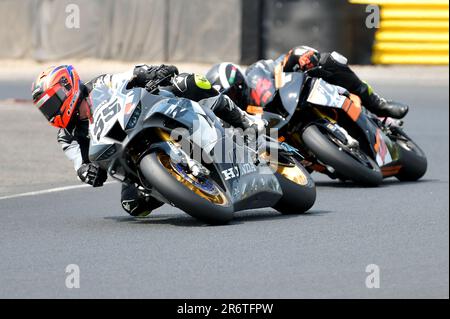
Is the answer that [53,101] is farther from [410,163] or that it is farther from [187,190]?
[410,163]

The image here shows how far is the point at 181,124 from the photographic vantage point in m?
8.27

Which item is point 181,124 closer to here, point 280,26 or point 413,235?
point 413,235

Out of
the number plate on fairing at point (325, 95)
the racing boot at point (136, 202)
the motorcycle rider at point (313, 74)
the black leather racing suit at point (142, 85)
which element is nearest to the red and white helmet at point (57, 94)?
the black leather racing suit at point (142, 85)

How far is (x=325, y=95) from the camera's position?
10828 mm

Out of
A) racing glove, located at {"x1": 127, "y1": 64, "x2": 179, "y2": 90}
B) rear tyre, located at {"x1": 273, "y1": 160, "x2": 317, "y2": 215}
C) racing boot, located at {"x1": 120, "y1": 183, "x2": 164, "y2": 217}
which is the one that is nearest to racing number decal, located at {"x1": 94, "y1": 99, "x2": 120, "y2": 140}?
racing glove, located at {"x1": 127, "y1": 64, "x2": 179, "y2": 90}

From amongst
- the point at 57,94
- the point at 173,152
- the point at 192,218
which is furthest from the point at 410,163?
the point at 57,94

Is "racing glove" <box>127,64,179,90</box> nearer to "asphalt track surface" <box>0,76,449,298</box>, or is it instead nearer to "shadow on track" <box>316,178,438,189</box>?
"asphalt track surface" <box>0,76,449,298</box>

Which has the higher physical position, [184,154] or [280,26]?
[184,154]

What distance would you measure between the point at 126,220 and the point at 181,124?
43.9 inches

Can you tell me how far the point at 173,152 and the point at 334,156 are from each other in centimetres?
271

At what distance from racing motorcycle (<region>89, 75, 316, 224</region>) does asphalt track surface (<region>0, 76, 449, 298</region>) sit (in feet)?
0.71

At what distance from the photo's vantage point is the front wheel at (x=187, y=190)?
25.8 ft

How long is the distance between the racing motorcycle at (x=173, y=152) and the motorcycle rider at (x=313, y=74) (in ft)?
4.20

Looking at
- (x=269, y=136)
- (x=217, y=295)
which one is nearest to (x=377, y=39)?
(x=269, y=136)
